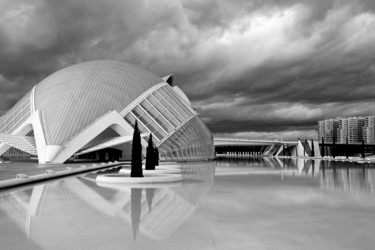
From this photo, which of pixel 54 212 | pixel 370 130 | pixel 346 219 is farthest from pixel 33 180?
pixel 370 130

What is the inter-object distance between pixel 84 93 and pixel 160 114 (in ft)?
31.5

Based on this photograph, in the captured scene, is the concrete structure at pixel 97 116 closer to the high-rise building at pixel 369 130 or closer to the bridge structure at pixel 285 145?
the bridge structure at pixel 285 145

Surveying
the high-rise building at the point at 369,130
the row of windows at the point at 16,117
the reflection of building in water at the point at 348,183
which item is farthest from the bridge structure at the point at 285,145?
the high-rise building at the point at 369,130

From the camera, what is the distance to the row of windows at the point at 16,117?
147ft

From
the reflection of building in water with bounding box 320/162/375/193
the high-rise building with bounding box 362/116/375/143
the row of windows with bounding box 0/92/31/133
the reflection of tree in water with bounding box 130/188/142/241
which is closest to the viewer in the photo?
the reflection of tree in water with bounding box 130/188/142/241

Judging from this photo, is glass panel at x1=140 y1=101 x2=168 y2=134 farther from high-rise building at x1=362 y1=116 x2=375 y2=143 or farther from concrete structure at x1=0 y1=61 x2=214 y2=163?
high-rise building at x1=362 y1=116 x2=375 y2=143

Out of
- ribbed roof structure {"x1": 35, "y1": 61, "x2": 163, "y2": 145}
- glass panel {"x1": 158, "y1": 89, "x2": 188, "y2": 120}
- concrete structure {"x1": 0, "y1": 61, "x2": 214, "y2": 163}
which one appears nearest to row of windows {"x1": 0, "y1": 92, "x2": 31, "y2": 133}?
concrete structure {"x1": 0, "y1": 61, "x2": 214, "y2": 163}

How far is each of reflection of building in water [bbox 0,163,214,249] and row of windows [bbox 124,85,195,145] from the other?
103 ft

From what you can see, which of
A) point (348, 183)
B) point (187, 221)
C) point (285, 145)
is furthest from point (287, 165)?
point (285, 145)

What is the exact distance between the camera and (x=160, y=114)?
4591 cm

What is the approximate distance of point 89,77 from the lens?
4847cm

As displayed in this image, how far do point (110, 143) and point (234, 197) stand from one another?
30.9 metres

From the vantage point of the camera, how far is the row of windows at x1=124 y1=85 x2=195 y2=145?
4456cm

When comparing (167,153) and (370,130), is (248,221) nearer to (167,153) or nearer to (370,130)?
(167,153)
